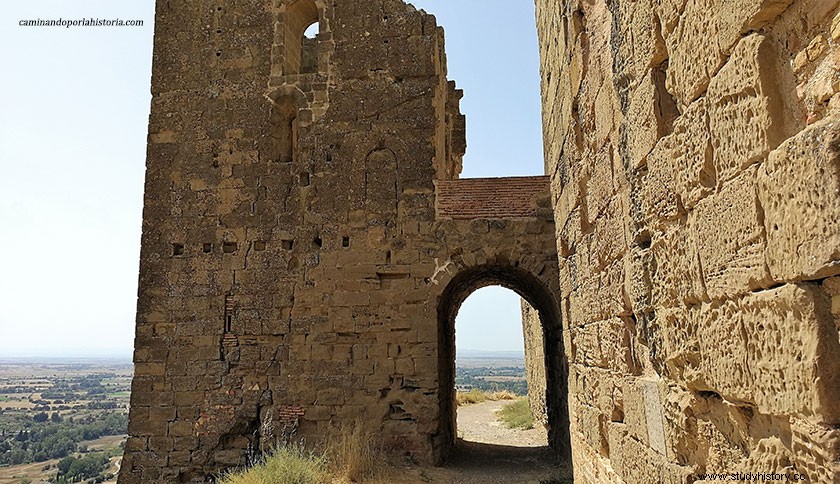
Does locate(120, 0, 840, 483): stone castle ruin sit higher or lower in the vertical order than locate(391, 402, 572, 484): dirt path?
higher

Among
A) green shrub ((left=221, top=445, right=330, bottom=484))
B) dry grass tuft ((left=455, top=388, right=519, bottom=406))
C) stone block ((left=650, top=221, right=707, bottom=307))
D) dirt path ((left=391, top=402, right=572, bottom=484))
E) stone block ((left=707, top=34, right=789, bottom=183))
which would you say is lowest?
dry grass tuft ((left=455, top=388, right=519, bottom=406))

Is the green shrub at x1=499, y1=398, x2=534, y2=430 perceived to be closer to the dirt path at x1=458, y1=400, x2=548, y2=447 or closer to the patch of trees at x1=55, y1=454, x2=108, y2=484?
the dirt path at x1=458, y1=400, x2=548, y2=447

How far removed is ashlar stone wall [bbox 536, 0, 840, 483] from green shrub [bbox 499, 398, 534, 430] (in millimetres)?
10804

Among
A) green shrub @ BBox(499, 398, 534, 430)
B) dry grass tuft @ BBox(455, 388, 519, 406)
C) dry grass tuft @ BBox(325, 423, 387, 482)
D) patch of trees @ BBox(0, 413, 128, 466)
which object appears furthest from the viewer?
patch of trees @ BBox(0, 413, 128, 466)

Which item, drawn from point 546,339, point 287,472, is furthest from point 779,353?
point 546,339

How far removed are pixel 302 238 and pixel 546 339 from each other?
4468 mm

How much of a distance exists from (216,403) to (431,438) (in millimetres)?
2890

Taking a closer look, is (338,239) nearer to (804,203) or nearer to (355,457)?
(355,457)

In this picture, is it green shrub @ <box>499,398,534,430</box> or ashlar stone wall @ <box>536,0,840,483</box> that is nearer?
ashlar stone wall @ <box>536,0,840,483</box>

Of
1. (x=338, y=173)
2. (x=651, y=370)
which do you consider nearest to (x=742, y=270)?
(x=651, y=370)

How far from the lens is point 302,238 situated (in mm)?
8508

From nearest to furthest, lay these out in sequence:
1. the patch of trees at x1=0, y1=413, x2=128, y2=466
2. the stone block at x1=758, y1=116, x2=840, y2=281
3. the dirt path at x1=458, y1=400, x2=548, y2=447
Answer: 1. the stone block at x1=758, y1=116, x2=840, y2=281
2. the dirt path at x1=458, y1=400, x2=548, y2=447
3. the patch of trees at x1=0, y1=413, x2=128, y2=466

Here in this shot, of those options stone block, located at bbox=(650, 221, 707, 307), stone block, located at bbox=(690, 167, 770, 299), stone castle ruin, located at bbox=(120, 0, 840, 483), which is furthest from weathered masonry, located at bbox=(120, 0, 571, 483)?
stone block, located at bbox=(690, 167, 770, 299)

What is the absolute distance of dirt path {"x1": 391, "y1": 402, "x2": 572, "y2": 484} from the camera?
7613mm
